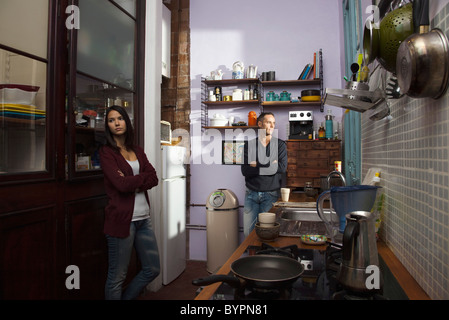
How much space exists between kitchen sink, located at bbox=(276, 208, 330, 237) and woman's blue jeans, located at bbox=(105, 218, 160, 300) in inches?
39.2

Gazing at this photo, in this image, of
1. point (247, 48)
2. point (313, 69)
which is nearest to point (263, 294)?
point (313, 69)

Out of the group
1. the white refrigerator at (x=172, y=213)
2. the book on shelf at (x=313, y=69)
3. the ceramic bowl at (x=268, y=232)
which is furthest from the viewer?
the book on shelf at (x=313, y=69)

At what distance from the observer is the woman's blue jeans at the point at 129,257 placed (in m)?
2.22

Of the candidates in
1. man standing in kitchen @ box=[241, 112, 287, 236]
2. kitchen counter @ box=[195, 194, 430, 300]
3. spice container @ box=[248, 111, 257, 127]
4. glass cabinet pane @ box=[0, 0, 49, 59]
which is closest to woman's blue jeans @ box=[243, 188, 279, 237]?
man standing in kitchen @ box=[241, 112, 287, 236]

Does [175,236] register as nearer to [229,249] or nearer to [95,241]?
[229,249]

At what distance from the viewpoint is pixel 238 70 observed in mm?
4121

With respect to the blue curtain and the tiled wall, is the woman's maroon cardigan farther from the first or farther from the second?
the blue curtain

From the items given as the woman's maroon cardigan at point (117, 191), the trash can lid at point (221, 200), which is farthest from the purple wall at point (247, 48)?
the woman's maroon cardigan at point (117, 191)

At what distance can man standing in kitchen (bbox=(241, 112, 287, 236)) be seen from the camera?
334 centimetres

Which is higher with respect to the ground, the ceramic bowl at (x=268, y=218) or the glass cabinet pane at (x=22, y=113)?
the glass cabinet pane at (x=22, y=113)

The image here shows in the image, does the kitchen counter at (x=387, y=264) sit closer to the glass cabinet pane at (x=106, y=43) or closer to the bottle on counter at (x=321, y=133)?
the glass cabinet pane at (x=106, y=43)

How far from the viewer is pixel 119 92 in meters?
2.94
